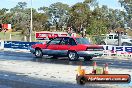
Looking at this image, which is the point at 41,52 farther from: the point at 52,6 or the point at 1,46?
the point at 52,6

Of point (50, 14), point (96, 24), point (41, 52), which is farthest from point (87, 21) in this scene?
point (41, 52)

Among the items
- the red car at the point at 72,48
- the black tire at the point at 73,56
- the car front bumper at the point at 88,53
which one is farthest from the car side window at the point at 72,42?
the car front bumper at the point at 88,53

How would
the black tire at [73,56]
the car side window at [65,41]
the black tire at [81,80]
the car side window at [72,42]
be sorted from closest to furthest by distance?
the black tire at [81,80] → the black tire at [73,56] → the car side window at [72,42] → the car side window at [65,41]

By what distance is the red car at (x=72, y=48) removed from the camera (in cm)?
2598

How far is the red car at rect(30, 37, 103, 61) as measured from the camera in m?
26.0

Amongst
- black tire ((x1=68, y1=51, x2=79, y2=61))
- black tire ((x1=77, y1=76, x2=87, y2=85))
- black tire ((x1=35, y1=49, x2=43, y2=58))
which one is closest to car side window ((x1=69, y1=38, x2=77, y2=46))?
black tire ((x1=68, y1=51, x2=79, y2=61))

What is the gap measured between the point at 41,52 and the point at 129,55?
845 cm

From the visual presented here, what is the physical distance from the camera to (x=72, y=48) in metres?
26.5

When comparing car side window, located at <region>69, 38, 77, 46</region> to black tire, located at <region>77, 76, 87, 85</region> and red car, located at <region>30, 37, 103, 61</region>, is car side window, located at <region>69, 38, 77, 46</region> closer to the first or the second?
red car, located at <region>30, 37, 103, 61</region>

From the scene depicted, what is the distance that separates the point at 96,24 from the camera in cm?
6781

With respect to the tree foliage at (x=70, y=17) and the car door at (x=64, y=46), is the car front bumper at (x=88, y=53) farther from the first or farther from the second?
the tree foliage at (x=70, y=17)

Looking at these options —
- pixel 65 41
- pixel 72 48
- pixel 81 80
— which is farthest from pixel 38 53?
pixel 81 80

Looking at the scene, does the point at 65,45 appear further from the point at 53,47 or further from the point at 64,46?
the point at 53,47

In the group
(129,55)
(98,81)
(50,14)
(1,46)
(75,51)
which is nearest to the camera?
(98,81)
